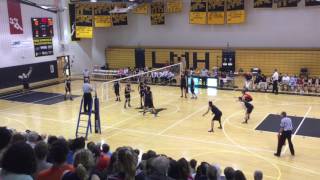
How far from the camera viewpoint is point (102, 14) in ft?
113

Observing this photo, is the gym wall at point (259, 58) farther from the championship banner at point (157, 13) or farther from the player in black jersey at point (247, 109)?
the player in black jersey at point (247, 109)

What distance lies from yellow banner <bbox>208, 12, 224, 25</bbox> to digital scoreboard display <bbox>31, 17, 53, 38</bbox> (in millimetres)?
13651

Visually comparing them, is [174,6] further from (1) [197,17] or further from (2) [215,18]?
(2) [215,18]

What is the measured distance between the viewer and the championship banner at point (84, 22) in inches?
1310

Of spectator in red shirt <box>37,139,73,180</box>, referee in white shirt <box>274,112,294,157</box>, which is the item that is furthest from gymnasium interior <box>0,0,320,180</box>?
spectator in red shirt <box>37,139,73,180</box>

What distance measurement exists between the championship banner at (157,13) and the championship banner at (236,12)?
6475 mm

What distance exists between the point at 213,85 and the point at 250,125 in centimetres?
1068

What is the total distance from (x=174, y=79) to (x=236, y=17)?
7.34 meters

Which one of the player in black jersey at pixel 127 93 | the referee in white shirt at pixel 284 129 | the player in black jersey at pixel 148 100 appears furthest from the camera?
the player in black jersey at pixel 127 93

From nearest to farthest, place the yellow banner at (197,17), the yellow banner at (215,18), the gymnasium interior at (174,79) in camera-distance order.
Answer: the gymnasium interior at (174,79) < the yellow banner at (215,18) < the yellow banner at (197,17)

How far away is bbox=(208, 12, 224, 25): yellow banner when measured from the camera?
31.7 metres

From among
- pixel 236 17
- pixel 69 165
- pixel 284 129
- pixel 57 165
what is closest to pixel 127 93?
pixel 284 129

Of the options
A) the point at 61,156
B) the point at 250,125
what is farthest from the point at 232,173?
the point at 250,125

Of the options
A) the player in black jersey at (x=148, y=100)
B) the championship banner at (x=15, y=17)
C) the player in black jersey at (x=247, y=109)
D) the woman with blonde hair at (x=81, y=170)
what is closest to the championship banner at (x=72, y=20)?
the championship banner at (x=15, y=17)
